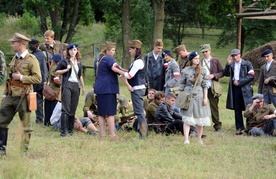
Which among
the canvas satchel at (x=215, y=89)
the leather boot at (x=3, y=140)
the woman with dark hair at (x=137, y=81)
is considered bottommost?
the leather boot at (x=3, y=140)

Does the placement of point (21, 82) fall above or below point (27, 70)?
below

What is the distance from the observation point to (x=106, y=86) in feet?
39.2

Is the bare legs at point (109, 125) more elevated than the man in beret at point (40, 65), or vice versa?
the man in beret at point (40, 65)

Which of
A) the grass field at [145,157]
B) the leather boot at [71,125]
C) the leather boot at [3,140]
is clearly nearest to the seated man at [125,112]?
the grass field at [145,157]

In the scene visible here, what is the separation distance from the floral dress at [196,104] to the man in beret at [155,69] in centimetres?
235

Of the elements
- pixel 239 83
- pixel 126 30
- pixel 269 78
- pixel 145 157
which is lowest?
pixel 145 157

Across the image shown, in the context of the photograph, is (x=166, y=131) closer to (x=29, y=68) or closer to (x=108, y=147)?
(x=108, y=147)

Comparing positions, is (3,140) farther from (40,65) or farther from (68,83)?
(40,65)

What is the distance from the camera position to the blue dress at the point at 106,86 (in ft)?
39.2

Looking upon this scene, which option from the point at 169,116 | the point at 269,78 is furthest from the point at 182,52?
the point at 269,78

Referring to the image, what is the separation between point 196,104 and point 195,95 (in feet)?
0.51

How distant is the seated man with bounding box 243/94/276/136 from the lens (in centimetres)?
1320

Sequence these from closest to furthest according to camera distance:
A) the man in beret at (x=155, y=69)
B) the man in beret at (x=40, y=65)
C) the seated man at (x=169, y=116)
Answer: the seated man at (x=169, y=116) → the man in beret at (x=40, y=65) → the man in beret at (x=155, y=69)

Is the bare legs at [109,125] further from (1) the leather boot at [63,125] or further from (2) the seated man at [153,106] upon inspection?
(2) the seated man at [153,106]
